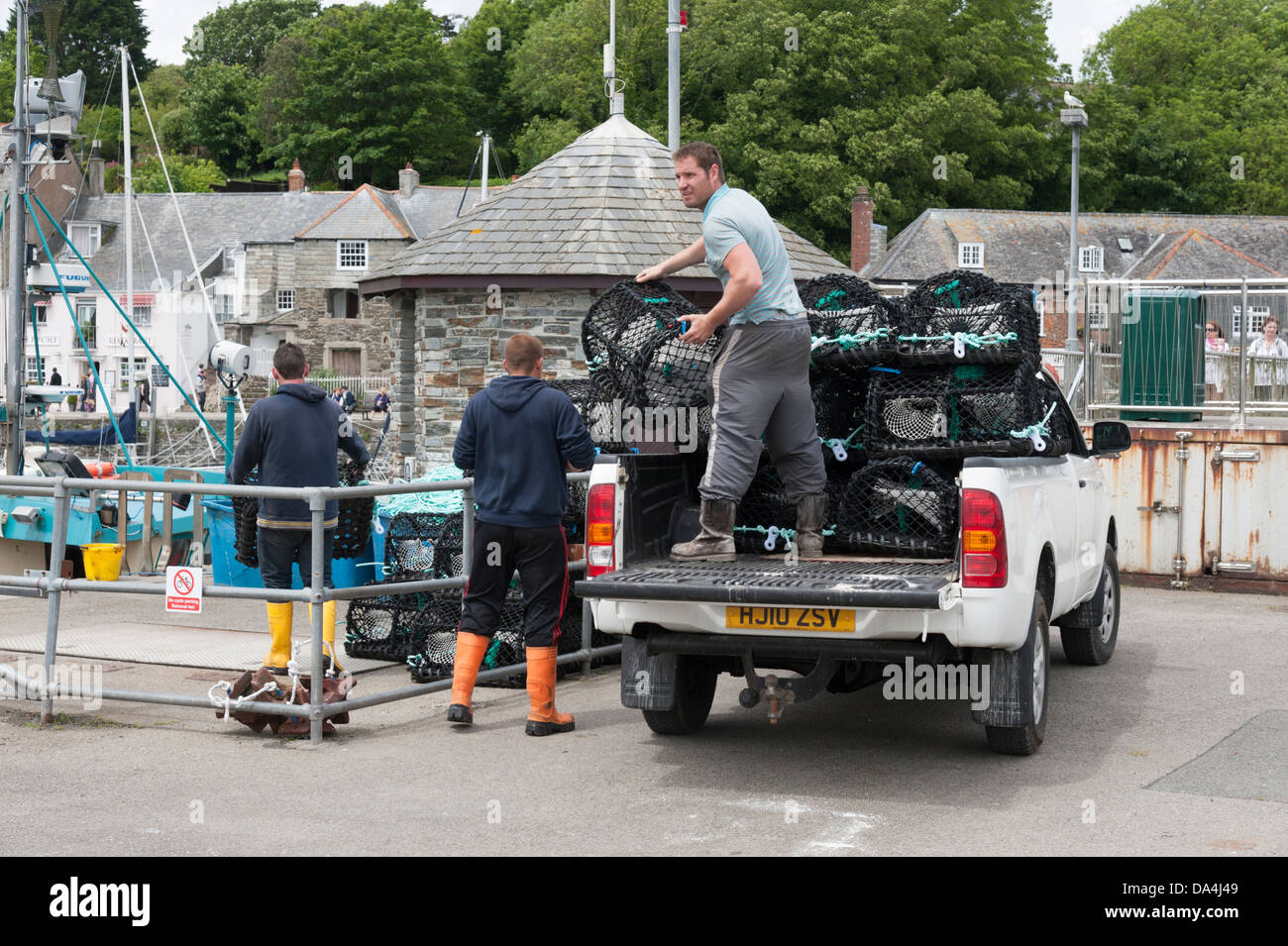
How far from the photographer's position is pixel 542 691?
26.4 ft

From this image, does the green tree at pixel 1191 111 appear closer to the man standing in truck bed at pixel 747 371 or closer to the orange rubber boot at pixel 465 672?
the man standing in truck bed at pixel 747 371

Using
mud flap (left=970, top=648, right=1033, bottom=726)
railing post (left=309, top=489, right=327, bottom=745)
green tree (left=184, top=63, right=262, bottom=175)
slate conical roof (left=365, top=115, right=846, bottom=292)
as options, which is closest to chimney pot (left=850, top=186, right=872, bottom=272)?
slate conical roof (left=365, top=115, right=846, bottom=292)

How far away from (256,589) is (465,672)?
1183 mm

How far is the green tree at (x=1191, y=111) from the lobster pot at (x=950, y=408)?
205ft

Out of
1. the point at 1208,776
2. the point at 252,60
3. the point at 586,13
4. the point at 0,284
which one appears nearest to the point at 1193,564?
the point at 1208,776

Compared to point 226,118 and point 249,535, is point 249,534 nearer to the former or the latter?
point 249,535

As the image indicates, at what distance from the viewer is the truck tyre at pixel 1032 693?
6988 mm

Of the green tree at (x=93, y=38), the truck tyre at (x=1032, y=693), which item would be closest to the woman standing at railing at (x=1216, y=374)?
the truck tyre at (x=1032, y=693)

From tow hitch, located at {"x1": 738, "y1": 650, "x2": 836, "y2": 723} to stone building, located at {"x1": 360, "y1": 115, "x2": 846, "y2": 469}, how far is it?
831cm

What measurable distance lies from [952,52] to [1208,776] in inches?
2317

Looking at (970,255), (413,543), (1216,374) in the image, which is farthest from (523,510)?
(970,255)

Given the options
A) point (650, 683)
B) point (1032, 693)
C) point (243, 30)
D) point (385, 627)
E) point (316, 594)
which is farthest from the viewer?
point (243, 30)

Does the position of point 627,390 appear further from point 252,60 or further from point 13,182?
point 252,60

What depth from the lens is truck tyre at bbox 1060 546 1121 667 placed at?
996 cm
